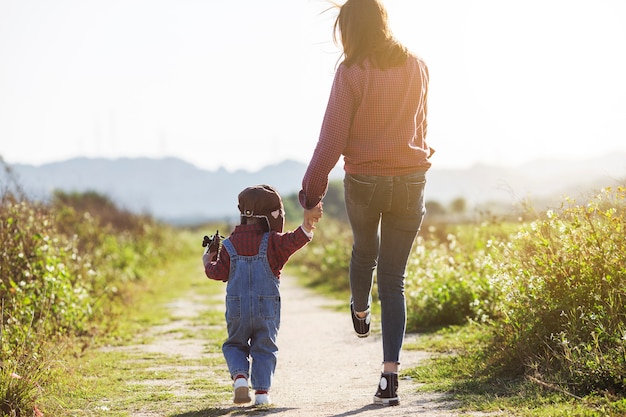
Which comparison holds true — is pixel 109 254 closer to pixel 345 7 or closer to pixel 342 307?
pixel 342 307

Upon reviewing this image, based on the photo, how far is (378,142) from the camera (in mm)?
4828

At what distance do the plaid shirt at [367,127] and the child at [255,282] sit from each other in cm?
38

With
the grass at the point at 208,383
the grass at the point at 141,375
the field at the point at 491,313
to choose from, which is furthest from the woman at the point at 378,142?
the grass at the point at 141,375

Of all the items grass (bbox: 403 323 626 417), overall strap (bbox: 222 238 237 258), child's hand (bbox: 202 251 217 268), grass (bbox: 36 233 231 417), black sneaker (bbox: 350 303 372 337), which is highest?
overall strap (bbox: 222 238 237 258)

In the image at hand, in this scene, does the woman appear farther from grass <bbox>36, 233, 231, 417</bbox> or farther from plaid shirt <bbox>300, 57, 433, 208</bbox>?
grass <bbox>36, 233, 231, 417</bbox>

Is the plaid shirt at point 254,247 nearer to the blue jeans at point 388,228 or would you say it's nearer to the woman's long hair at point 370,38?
→ the blue jeans at point 388,228

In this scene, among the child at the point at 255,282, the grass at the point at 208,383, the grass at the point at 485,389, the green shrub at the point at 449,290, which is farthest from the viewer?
the green shrub at the point at 449,290

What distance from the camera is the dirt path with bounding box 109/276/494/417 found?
4.91 metres

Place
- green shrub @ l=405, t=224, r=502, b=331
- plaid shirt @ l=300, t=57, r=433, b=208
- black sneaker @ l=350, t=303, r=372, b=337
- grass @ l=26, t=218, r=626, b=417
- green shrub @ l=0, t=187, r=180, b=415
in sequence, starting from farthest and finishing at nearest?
green shrub @ l=405, t=224, r=502, b=331 → black sneaker @ l=350, t=303, r=372, b=337 → green shrub @ l=0, t=187, r=180, b=415 → plaid shirt @ l=300, t=57, r=433, b=208 → grass @ l=26, t=218, r=626, b=417

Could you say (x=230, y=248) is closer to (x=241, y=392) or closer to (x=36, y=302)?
(x=241, y=392)

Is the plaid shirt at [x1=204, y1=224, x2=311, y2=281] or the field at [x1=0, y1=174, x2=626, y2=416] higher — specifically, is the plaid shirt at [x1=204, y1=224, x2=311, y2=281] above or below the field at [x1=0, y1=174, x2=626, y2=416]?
above

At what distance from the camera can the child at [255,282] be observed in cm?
508

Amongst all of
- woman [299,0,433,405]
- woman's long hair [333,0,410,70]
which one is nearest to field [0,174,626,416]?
woman [299,0,433,405]

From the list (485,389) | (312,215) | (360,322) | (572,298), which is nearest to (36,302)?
(360,322)
